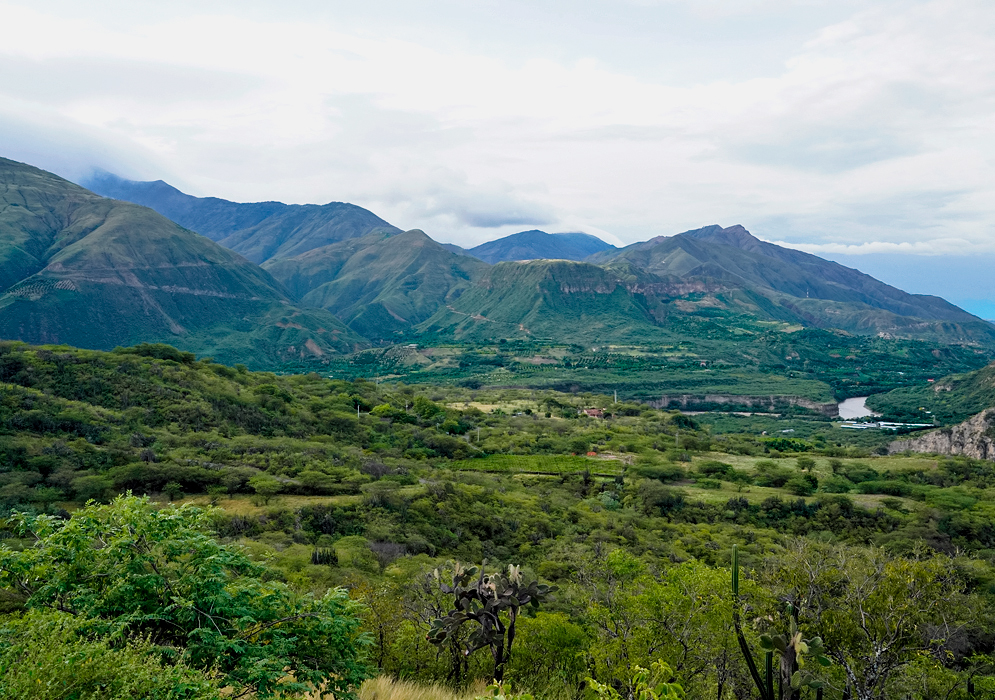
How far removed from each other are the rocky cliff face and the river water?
4650 cm

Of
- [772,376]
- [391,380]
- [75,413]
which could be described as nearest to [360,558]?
[75,413]

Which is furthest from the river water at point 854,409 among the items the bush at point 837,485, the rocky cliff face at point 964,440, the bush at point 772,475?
the bush at point 837,485

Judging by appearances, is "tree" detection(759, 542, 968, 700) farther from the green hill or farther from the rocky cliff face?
the green hill

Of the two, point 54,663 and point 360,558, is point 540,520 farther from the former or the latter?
point 54,663

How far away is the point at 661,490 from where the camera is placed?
53375mm

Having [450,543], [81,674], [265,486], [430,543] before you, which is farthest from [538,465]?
[81,674]

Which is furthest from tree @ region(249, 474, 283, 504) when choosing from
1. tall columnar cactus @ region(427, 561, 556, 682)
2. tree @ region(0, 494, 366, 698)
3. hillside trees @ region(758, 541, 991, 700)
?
hillside trees @ region(758, 541, 991, 700)

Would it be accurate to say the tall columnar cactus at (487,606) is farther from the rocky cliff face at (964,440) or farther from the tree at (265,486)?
the rocky cliff face at (964,440)

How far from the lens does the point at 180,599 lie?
27.1ft

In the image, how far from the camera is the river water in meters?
154

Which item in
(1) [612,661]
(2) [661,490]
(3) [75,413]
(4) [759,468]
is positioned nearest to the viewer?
(1) [612,661]

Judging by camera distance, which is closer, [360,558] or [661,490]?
[360,558]

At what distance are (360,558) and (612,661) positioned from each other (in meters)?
20.5

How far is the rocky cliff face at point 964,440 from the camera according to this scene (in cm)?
8844
